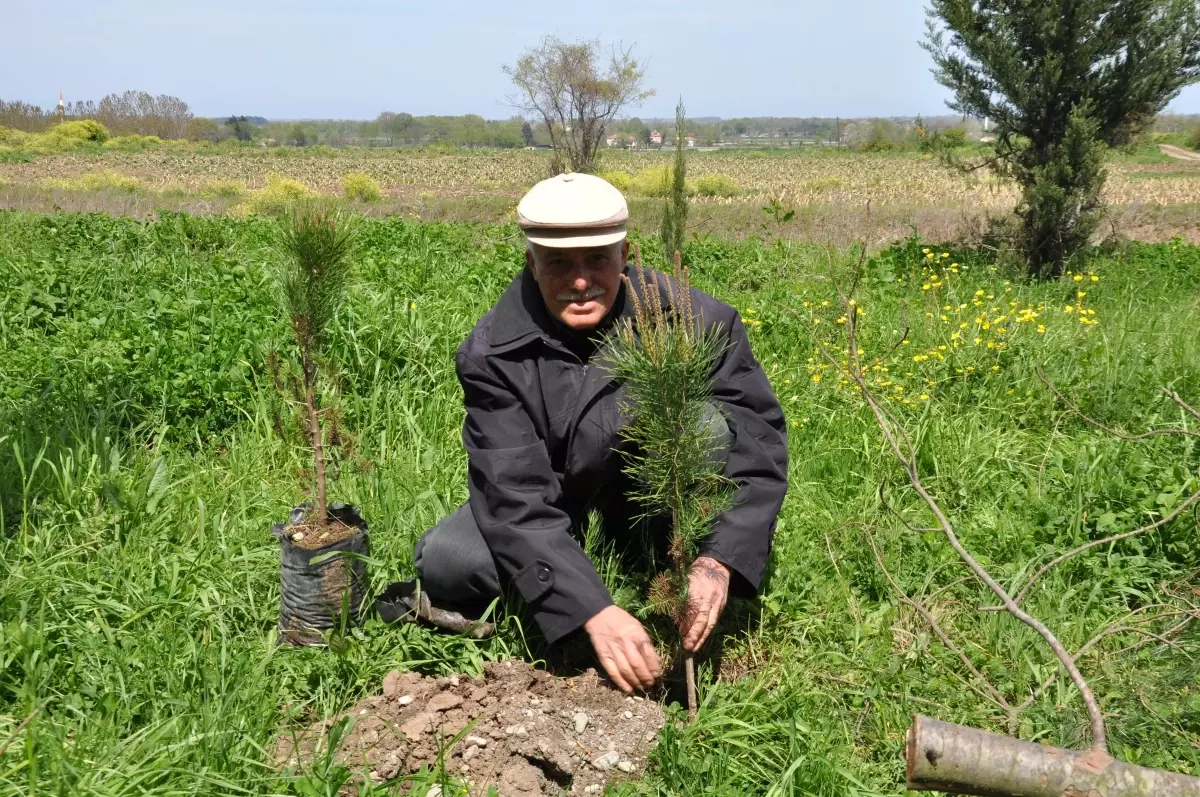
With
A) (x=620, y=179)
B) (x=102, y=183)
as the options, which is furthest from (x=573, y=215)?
(x=102, y=183)

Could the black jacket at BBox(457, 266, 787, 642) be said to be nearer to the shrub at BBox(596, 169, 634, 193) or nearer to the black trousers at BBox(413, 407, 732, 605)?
the black trousers at BBox(413, 407, 732, 605)

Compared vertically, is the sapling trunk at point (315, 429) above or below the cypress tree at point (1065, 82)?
below

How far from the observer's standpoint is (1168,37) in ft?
27.7

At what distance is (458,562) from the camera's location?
9.02ft

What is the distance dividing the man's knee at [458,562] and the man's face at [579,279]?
2.39ft

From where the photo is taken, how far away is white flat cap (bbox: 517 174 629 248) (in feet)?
7.87

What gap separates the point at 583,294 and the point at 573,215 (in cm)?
25

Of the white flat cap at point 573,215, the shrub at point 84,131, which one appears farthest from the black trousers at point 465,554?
the shrub at point 84,131

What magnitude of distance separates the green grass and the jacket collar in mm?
887

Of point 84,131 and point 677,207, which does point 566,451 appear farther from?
point 84,131

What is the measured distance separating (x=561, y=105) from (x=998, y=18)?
17009mm

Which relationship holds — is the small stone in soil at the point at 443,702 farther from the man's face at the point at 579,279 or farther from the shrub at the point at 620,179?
→ the shrub at the point at 620,179

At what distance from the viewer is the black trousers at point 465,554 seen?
8.96 ft

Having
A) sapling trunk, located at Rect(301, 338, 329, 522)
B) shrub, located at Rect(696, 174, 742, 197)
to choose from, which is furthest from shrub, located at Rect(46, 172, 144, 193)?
sapling trunk, located at Rect(301, 338, 329, 522)
